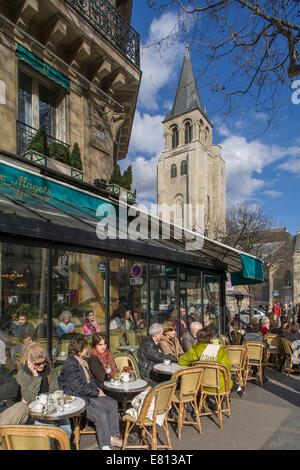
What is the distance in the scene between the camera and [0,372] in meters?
3.56

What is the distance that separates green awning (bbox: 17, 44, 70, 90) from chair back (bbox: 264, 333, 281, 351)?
336 inches

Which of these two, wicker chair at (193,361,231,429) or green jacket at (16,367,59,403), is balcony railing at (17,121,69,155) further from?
wicker chair at (193,361,231,429)

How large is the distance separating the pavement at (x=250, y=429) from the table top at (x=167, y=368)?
725 millimetres

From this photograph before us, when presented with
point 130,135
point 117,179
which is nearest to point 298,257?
point 130,135

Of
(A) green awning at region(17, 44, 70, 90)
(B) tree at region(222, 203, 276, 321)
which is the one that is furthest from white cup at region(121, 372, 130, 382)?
(B) tree at region(222, 203, 276, 321)

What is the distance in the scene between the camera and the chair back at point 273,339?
8.24 m

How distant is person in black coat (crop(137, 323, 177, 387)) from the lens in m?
4.99

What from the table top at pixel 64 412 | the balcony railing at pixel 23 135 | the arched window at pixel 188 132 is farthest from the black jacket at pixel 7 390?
the arched window at pixel 188 132

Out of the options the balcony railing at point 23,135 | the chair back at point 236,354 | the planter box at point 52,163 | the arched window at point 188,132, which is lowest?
the chair back at point 236,354

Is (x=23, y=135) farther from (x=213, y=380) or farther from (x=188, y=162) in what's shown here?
(x=188, y=162)

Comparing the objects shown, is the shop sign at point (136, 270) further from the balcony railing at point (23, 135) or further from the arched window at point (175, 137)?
the arched window at point (175, 137)

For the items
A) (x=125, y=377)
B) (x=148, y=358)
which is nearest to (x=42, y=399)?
(x=125, y=377)

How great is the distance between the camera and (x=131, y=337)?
707 centimetres

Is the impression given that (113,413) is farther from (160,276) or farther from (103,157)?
(103,157)
